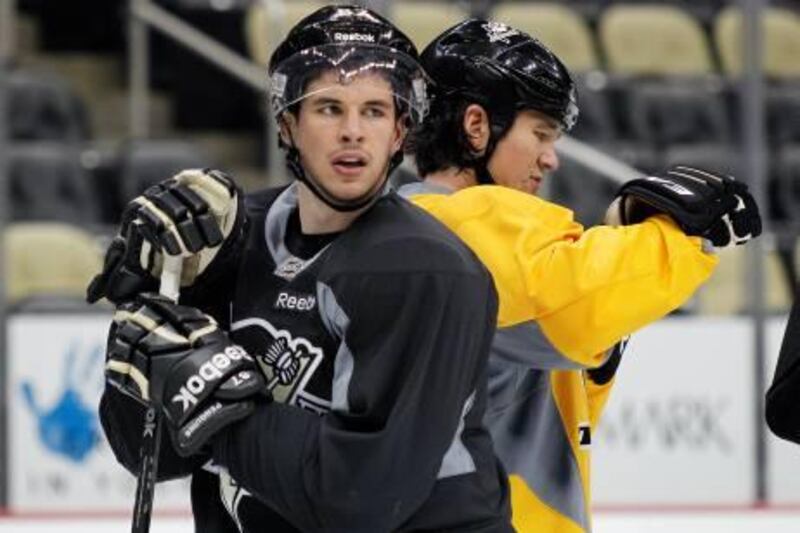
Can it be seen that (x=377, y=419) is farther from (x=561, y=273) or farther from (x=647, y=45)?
(x=647, y=45)

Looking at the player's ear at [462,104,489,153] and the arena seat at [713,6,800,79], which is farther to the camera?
the arena seat at [713,6,800,79]

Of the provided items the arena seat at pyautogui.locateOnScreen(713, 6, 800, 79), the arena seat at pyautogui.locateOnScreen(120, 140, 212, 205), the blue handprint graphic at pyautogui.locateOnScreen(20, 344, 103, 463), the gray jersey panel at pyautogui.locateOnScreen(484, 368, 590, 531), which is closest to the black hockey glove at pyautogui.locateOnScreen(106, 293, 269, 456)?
the gray jersey panel at pyautogui.locateOnScreen(484, 368, 590, 531)

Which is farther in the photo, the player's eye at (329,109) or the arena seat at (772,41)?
the arena seat at (772,41)

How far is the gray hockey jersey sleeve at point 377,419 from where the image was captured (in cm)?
181

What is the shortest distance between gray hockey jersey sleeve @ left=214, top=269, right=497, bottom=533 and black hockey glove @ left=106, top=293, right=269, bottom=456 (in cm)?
4

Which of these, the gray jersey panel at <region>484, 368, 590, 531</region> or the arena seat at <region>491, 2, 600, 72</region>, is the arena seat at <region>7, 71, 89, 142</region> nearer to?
the arena seat at <region>491, 2, 600, 72</region>

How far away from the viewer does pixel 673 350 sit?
5051mm

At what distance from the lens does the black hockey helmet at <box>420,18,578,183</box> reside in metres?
2.20

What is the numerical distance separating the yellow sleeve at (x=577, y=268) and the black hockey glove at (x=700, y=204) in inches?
0.7

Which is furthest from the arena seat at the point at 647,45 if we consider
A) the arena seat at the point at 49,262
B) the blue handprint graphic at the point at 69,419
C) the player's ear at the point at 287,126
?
the player's ear at the point at 287,126

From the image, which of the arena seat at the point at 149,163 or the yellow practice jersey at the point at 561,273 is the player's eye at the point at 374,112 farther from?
the arena seat at the point at 149,163

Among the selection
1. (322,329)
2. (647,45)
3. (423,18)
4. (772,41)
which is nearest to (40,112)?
(423,18)

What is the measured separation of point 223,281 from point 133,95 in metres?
3.77

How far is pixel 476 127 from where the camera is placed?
2.24 metres
